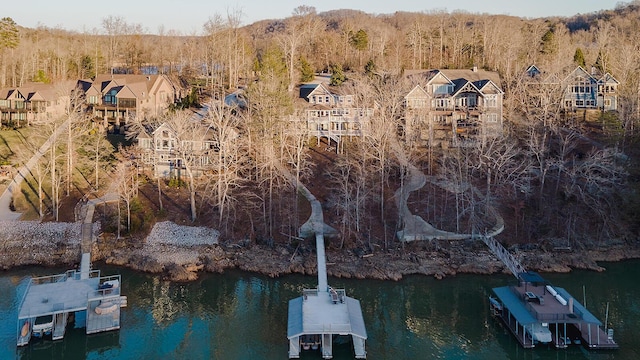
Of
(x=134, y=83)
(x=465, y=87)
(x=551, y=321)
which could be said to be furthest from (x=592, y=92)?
(x=134, y=83)

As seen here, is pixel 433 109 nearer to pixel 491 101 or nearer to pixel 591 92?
pixel 491 101

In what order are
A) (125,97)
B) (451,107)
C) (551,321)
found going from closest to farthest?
1. (551,321)
2. (451,107)
3. (125,97)

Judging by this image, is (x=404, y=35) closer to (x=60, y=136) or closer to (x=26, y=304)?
(x=60, y=136)

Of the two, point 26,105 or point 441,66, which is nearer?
point 26,105

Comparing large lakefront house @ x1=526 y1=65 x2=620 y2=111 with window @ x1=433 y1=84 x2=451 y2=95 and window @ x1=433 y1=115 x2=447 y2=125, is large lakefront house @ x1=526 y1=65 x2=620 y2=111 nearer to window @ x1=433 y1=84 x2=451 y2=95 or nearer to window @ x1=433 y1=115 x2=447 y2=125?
window @ x1=433 y1=84 x2=451 y2=95

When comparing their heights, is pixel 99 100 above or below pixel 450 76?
below

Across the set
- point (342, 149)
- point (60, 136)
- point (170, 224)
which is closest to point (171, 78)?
point (60, 136)
